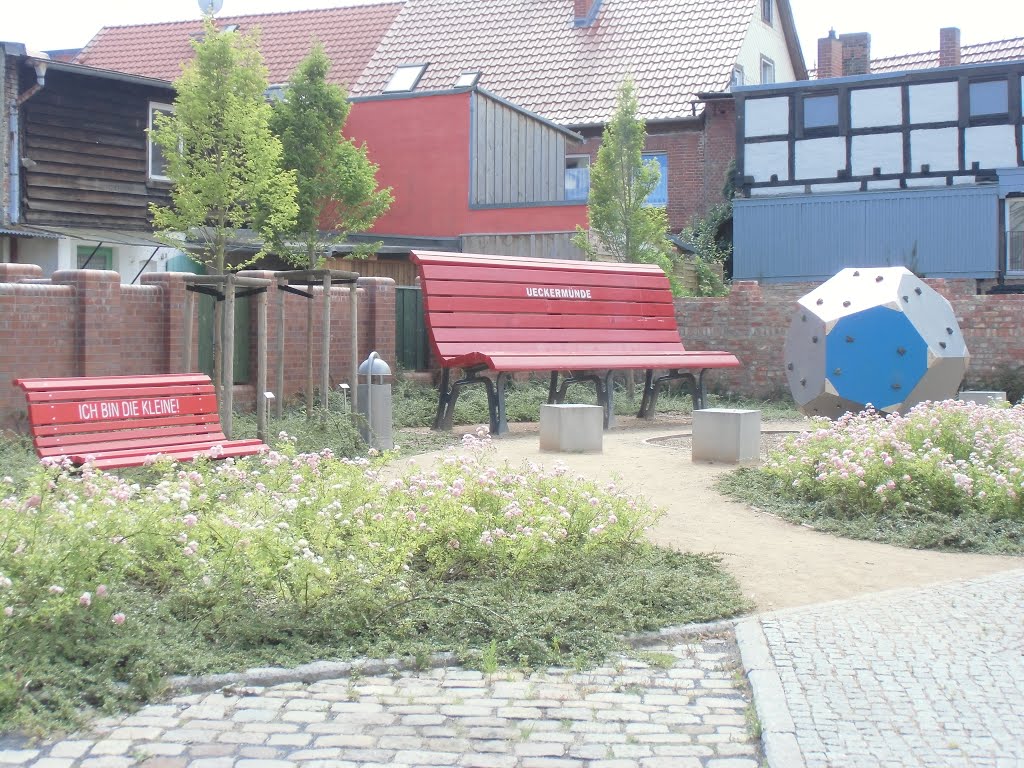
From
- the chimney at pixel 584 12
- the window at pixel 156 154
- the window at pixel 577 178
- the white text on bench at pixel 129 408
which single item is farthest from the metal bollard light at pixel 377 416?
the chimney at pixel 584 12

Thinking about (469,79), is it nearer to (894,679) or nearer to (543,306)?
(543,306)

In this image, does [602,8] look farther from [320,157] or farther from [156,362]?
[156,362]

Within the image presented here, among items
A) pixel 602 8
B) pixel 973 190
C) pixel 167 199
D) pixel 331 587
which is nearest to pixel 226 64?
pixel 167 199

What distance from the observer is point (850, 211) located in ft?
80.9

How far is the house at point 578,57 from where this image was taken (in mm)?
30078

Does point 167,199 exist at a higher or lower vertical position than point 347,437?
higher

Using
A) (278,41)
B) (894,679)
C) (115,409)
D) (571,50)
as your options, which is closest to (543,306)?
(115,409)

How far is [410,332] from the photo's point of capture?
15.9 metres

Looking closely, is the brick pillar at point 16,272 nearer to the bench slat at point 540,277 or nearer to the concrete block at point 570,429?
the bench slat at point 540,277

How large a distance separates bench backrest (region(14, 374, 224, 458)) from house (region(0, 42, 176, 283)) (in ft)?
37.5

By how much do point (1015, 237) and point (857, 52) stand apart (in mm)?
10251

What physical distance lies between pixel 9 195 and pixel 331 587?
55.9ft

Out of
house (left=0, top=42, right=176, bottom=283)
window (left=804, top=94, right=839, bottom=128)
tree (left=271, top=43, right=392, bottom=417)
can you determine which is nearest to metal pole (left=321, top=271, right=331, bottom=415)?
tree (left=271, top=43, right=392, bottom=417)

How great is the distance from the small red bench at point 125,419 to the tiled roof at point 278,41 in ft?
79.4
